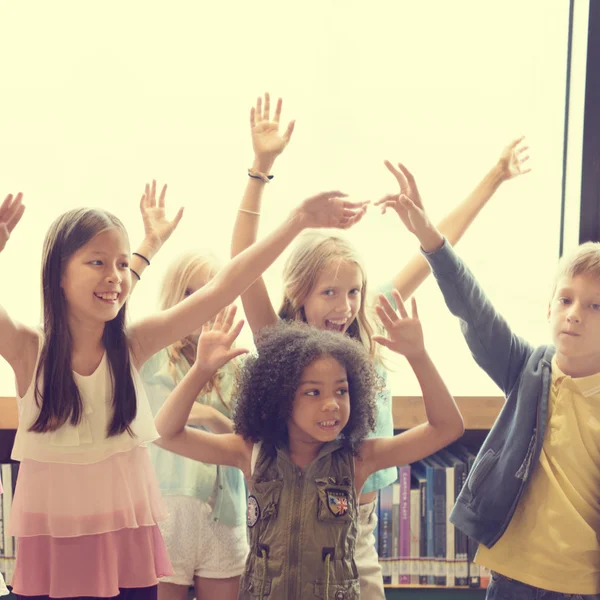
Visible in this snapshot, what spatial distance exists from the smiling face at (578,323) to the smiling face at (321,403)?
17.3 inches

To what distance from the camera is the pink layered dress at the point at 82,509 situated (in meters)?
1.25

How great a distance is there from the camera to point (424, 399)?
55.1 inches

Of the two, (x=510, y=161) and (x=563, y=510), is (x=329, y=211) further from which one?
(x=563, y=510)

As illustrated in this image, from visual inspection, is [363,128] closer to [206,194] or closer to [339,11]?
[339,11]

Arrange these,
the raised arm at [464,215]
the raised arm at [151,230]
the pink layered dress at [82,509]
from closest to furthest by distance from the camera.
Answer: the pink layered dress at [82,509] < the raised arm at [151,230] < the raised arm at [464,215]

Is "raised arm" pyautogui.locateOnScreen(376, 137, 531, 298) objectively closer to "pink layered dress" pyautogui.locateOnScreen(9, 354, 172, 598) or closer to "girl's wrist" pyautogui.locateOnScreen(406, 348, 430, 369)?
"girl's wrist" pyautogui.locateOnScreen(406, 348, 430, 369)

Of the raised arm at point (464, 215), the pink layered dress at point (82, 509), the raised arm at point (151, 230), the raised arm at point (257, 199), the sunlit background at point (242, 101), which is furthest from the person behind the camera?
the sunlit background at point (242, 101)

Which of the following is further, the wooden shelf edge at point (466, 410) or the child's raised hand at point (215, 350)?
the wooden shelf edge at point (466, 410)

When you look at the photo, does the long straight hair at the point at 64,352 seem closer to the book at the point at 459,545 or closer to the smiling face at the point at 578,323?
the smiling face at the point at 578,323

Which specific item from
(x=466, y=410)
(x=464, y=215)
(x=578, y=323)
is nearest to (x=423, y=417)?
(x=466, y=410)

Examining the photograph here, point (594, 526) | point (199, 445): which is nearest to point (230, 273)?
point (199, 445)

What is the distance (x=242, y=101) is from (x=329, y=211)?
970 millimetres

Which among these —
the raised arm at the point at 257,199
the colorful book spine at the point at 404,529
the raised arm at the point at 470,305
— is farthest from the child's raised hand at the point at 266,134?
the colorful book spine at the point at 404,529

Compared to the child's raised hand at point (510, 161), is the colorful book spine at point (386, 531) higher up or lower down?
lower down
